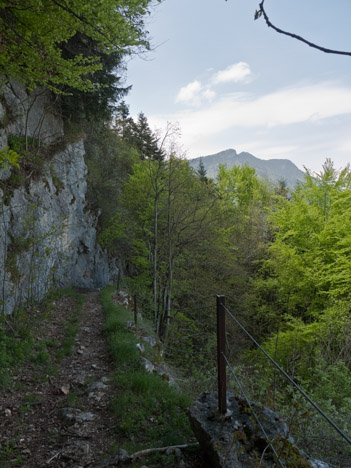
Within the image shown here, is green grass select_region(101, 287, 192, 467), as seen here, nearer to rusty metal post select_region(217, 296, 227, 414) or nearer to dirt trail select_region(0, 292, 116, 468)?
dirt trail select_region(0, 292, 116, 468)

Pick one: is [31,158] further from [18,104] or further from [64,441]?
[64,441]

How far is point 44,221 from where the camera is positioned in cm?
1171

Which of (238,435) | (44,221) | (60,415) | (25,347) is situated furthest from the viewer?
(44,221)

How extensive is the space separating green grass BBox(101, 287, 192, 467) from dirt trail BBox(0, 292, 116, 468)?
0.19 meters

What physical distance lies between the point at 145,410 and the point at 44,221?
355 inches

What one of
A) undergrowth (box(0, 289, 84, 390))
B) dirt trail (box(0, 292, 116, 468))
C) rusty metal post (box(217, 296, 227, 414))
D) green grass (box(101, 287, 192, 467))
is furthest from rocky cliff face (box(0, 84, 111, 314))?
rusty metal post (box(217, 296, 227, 414))

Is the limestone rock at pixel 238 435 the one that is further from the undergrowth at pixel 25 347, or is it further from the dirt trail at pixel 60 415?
the undergrowth at pixel 25 347

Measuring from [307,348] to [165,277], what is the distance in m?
6.04

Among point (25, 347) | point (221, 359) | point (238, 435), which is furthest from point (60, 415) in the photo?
point (238, 435)

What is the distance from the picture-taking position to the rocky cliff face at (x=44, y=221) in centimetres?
727

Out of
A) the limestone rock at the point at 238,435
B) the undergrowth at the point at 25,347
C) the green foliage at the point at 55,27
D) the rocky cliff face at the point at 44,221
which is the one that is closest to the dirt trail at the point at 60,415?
the undergrowth at the point at 25,347

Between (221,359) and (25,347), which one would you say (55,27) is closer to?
(25,347)

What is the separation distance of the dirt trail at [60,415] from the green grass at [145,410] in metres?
0.19

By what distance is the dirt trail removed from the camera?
3.49 m
